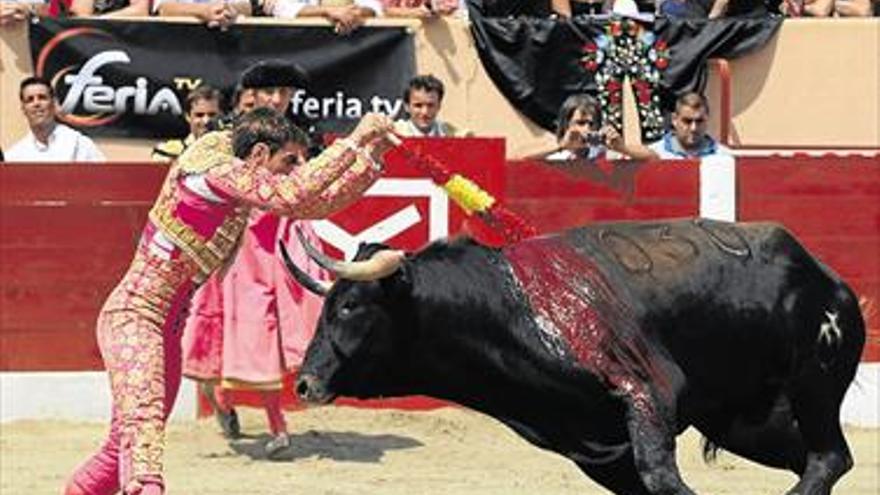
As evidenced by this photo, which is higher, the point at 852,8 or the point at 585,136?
the point at 852,8

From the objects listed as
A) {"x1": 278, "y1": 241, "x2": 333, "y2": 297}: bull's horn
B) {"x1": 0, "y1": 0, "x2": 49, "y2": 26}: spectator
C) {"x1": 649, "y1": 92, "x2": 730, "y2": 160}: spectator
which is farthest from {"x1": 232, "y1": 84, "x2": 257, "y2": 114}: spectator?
{"x1": 278, "y1": 241, "x2": 333, "y2": 297}: bull's horn

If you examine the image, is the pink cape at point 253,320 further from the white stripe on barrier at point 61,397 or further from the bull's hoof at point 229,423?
the white stripe on barrier at point 61,397

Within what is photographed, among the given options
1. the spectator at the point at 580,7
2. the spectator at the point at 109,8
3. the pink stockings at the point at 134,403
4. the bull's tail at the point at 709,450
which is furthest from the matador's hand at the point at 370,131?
the spectator at the point at 580,7

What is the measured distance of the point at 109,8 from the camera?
10297mm

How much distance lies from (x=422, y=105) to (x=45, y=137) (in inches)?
61.4

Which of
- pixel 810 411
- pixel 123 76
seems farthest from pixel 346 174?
pixel 123 76

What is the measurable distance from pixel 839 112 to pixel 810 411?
14.9 feet

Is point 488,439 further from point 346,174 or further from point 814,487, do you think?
point 346,174

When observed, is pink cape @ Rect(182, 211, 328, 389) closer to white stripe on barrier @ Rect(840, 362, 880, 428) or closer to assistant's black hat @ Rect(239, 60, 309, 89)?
assistant's black hat @ Rect(239, 60, 309, 89)

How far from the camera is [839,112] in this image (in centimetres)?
1076

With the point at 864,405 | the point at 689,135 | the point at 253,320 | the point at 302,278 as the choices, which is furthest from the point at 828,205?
the point at 302,278

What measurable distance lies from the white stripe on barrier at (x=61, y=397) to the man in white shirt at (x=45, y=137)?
2.93ft

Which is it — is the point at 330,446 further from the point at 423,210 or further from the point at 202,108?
the point at 202,108

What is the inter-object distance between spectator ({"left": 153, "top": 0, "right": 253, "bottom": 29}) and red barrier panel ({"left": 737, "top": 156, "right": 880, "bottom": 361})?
7.48 ft
